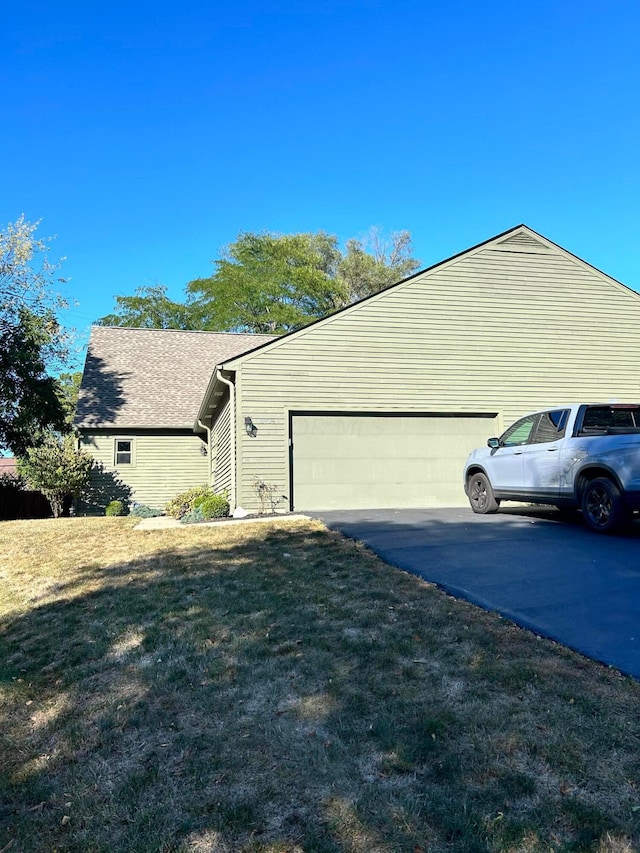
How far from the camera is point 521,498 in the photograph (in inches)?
343

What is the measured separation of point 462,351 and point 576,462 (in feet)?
19.5

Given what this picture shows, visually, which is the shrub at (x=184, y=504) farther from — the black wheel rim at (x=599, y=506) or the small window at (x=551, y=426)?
the black wheel rim at (x=599, y=506)

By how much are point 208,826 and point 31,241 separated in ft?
82.6

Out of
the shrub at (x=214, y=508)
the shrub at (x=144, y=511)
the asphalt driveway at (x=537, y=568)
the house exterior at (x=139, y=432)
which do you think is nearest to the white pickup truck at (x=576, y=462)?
the asphalt driveway at (x=537, y=568)

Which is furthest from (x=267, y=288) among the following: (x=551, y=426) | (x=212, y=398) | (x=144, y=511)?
(x=551, y=426)

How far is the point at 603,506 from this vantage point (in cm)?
728

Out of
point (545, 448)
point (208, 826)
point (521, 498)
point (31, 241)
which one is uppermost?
point (31, 241)

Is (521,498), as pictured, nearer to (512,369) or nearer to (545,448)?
(545,448)

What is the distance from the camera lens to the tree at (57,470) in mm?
15391

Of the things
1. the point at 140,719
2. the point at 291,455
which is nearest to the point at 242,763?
the point at 140,719

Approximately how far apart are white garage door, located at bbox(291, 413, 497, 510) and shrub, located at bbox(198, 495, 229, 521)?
149 centimetres

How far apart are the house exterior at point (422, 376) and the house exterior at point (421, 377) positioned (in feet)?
0.08

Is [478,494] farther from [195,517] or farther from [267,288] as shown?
[267,288]

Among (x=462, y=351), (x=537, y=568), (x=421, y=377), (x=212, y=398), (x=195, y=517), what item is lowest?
(x=195, y=517)
